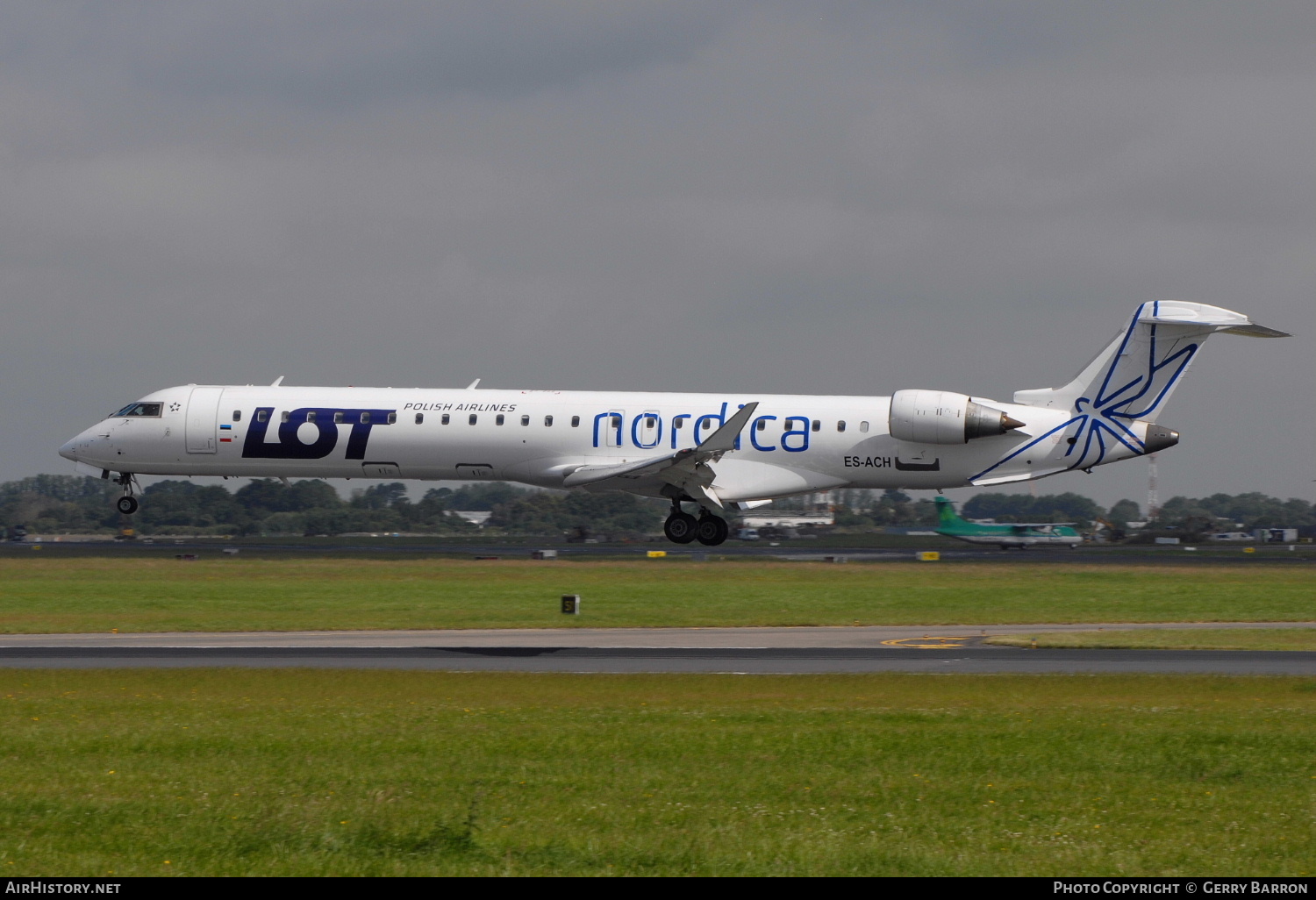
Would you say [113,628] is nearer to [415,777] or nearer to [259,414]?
[259,414]

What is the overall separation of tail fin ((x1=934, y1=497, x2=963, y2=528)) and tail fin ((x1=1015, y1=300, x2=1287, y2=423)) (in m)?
38.9

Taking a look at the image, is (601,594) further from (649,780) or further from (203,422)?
(649,780)

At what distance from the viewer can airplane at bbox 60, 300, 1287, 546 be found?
38.9 m

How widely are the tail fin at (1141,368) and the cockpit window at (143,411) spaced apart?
26599mm

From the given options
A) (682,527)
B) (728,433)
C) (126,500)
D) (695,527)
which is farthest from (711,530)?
(126,500)

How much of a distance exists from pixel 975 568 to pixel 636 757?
121 ft

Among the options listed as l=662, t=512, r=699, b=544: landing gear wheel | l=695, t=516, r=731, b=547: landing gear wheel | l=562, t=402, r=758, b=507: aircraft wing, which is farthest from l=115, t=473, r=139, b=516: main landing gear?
l=695, t=516, r=731, b=547: landing gear wheel

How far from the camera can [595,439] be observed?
128ft

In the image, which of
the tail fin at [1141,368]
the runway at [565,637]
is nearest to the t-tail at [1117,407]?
the tail fin at [1141,368]

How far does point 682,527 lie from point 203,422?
14300 mm

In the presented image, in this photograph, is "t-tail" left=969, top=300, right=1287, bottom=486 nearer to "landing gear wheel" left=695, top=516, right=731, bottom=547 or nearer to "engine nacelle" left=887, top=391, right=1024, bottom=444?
"engine nacelle" left=887, top=391, right=1024, bottom=444

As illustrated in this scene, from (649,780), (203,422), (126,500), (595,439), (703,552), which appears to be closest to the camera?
(649,780)

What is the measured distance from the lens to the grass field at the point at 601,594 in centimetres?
3416

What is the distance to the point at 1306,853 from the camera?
1063cm
